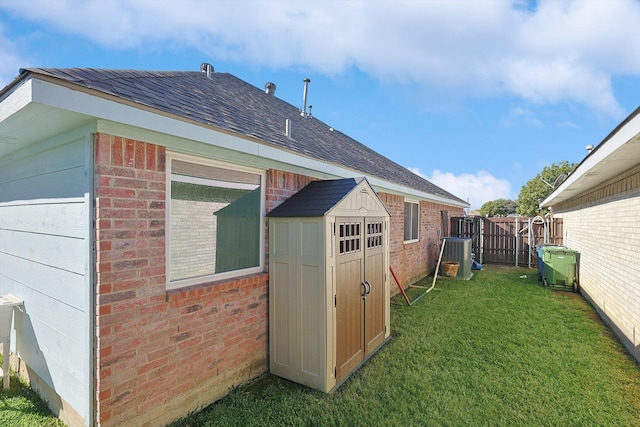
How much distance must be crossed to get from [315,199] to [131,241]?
211cm

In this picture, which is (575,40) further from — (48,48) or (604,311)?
(48,48)

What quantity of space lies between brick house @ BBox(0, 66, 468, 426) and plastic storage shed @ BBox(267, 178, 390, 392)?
Answer: 0.82ft

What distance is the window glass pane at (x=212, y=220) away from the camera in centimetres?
300

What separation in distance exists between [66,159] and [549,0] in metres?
7.29

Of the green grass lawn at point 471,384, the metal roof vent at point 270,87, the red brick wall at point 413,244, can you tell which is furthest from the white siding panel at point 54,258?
the metal roof vent at point 270,87

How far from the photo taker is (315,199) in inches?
153

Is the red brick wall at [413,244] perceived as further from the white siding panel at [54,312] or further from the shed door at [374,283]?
the white siding panel at [54,312]

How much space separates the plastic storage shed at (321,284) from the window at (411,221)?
16.4 ft

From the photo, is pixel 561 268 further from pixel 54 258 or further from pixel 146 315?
pixel 54 258

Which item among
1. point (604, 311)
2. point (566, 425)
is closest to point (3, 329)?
point (566, 425)

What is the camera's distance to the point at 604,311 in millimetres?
5887

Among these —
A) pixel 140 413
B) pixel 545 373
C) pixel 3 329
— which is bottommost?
pixel 545 373

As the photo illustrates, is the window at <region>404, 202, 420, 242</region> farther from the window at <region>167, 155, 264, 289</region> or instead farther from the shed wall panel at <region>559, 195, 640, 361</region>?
the window at <region>167, 155, 264, 289</region>

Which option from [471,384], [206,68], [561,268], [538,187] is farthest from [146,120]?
[538,187]
